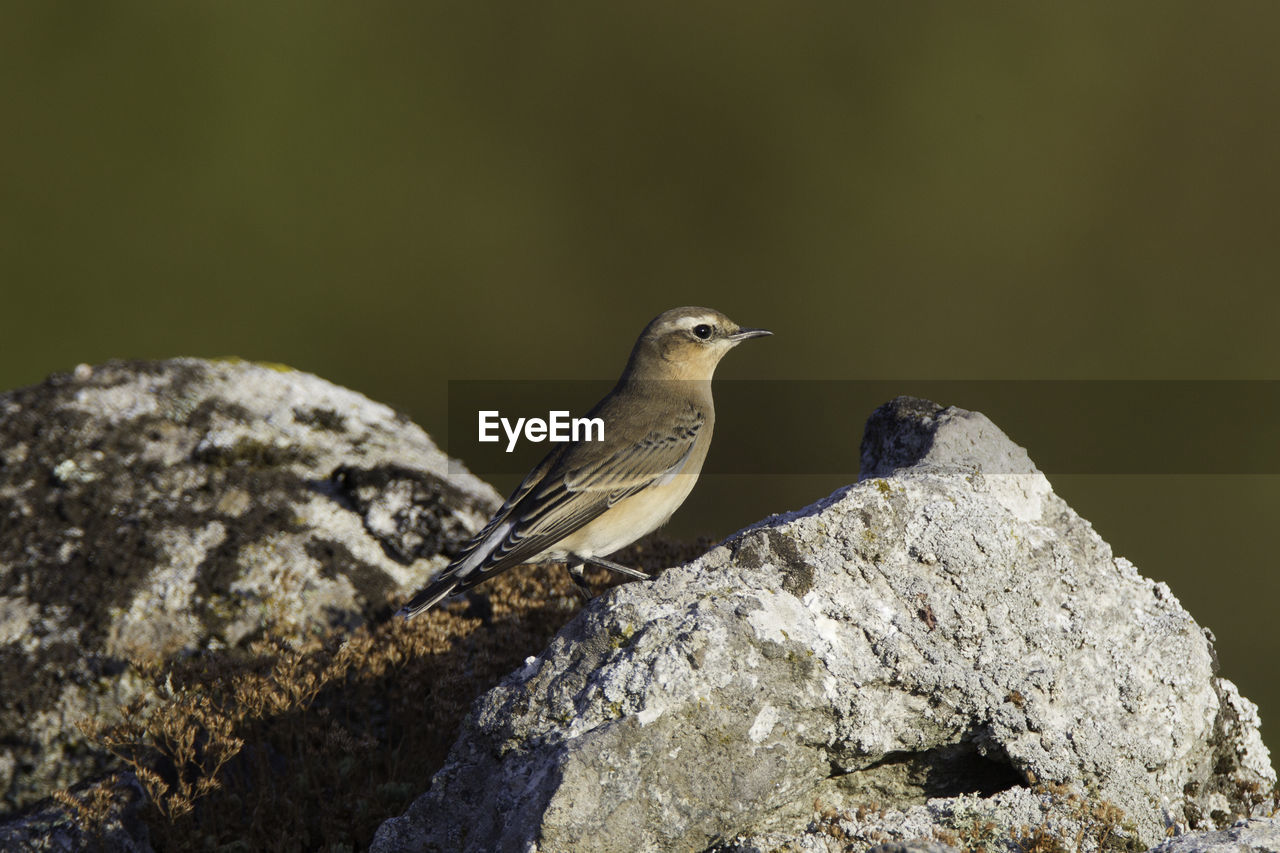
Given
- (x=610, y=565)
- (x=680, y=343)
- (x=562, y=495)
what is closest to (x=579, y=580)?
(x=610, y=565)

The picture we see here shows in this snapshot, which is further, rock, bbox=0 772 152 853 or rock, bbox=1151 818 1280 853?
rock, bbox=0 772 152 853

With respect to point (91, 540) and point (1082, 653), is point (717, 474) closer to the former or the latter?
point (91, 540)

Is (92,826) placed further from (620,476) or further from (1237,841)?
(1237,841)

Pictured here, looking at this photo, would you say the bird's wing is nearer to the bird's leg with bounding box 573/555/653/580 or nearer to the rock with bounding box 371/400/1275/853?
the bird's leg with bounding box 573/555/653/580

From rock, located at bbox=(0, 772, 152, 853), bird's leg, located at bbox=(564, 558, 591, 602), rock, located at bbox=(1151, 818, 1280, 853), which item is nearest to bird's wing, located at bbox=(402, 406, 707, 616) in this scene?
bird's leg, located at bbox=(564, 558, 591, 602)

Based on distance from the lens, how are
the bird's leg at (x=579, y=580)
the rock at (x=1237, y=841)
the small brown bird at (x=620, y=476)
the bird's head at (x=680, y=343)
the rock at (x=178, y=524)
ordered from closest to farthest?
1. the rock at (x=1237, y=841)
2. the small brown bird at (x=620, y=476)
3. the rock at (x=178, y=524)
4. the bird's leg at (x=579, y=580)
5. the bird's head at (x=680, y=343)

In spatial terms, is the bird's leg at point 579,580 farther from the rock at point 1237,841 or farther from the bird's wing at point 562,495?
the rock at point 1237,841

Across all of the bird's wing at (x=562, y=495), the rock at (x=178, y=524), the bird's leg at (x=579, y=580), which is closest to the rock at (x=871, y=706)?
the bird's wing at (x=562, y=495)

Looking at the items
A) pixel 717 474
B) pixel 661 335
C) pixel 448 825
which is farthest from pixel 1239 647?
pixel 448 825
